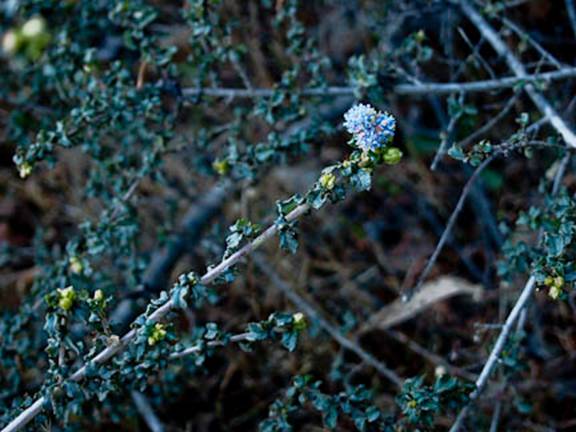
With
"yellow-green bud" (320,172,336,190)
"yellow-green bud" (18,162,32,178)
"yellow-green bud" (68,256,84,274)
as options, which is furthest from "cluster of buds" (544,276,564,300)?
"yellow-green bud" (18,162,32,178)

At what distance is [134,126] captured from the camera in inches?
86.7

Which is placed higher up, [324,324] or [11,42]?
[11,42]

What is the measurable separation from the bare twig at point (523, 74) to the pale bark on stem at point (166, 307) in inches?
30.4

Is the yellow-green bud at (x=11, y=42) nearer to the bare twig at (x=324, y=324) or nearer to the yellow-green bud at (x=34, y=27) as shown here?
the yellow-green bud at (x=34, y=27)

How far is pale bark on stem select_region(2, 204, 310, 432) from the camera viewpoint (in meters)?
1.43

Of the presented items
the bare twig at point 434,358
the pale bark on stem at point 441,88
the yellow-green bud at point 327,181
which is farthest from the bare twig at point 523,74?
the bare twig at point 434,358

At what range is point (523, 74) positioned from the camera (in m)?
2.06

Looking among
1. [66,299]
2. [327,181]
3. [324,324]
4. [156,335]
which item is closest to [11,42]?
[324,324]

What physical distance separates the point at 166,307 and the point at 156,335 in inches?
2.5

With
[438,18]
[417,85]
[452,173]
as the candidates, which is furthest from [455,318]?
[438,18]

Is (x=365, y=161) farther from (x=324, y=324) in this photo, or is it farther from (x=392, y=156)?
(x=324, y=324)

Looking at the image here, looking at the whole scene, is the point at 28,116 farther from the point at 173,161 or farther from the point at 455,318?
the point at 455,318

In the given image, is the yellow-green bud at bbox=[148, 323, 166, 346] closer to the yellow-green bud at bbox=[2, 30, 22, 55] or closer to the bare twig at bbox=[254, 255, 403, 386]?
the bare twig at bbox=[254, 255, 403, 386]

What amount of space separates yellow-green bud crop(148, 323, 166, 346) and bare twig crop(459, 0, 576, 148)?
40.7 inches
